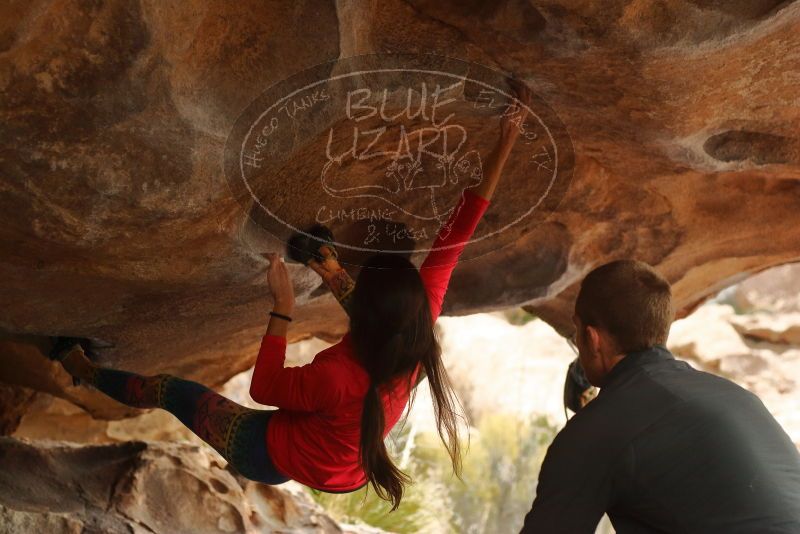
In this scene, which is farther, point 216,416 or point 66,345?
point 66,345

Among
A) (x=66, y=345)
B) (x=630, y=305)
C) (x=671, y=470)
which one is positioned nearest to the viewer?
(x=671, y=470)

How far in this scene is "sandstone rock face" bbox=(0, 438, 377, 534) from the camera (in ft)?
8.74

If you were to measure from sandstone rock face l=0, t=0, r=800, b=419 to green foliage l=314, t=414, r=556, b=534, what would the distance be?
14.6 feet

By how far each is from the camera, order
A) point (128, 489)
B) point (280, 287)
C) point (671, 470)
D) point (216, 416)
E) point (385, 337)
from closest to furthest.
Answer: point (671, 470), point (385, 337), point (280, 287), point (216, 416), point (128, 489)

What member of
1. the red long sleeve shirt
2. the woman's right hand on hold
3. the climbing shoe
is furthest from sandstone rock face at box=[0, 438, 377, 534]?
the woman's right hand on hold

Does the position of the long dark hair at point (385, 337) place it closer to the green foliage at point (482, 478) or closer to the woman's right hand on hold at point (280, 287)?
the woman's right hand on hold at point (280, 287)

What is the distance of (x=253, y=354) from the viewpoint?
4.07 metres

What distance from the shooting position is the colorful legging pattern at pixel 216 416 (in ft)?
6.92

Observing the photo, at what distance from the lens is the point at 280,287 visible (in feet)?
6.75

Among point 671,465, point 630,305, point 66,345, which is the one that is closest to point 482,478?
point 66,345

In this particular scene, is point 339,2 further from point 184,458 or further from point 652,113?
point 184,458

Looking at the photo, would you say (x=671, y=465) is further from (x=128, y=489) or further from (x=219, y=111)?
(x=128, y=489)

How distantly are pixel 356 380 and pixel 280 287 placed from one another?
0.31 metres

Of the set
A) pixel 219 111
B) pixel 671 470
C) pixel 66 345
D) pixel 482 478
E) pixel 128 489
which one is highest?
pixel 482 478
